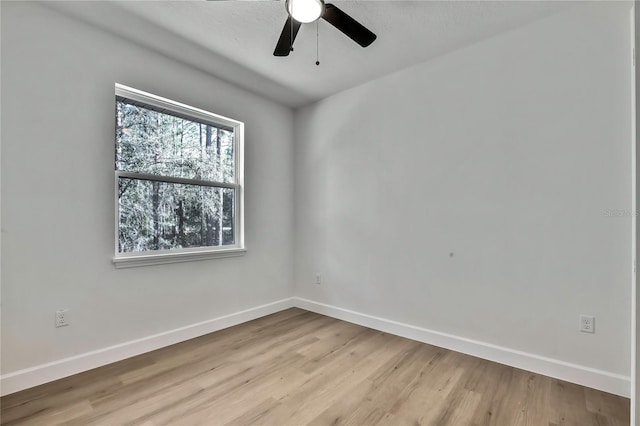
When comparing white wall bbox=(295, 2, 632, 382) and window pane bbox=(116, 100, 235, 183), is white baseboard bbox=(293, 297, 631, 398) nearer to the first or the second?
white wall bbox=(295, 2, 632, 382)

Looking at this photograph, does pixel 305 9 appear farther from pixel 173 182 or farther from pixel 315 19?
pixel 173 182

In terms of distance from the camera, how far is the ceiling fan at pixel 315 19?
170 cm

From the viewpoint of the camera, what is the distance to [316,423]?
1.70m

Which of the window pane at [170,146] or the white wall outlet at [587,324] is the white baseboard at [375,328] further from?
the window pane at [170,146]

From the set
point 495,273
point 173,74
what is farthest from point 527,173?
point 173,74

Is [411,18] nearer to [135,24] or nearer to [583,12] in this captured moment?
[583,12]

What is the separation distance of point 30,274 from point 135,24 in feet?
6.40

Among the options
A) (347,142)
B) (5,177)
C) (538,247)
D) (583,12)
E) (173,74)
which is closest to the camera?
(5,177)

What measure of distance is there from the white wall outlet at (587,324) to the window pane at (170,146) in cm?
329

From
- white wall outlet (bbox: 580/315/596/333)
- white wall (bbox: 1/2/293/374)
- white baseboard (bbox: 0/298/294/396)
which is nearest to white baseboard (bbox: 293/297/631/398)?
white wall outlet (bbox: 580/315/596/333)

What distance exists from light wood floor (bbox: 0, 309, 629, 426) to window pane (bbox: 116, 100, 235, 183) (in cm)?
163

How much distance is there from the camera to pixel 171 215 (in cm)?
287

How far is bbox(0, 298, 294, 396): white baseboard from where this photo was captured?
2.00m

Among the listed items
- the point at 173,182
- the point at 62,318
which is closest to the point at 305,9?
the point at 173,182
